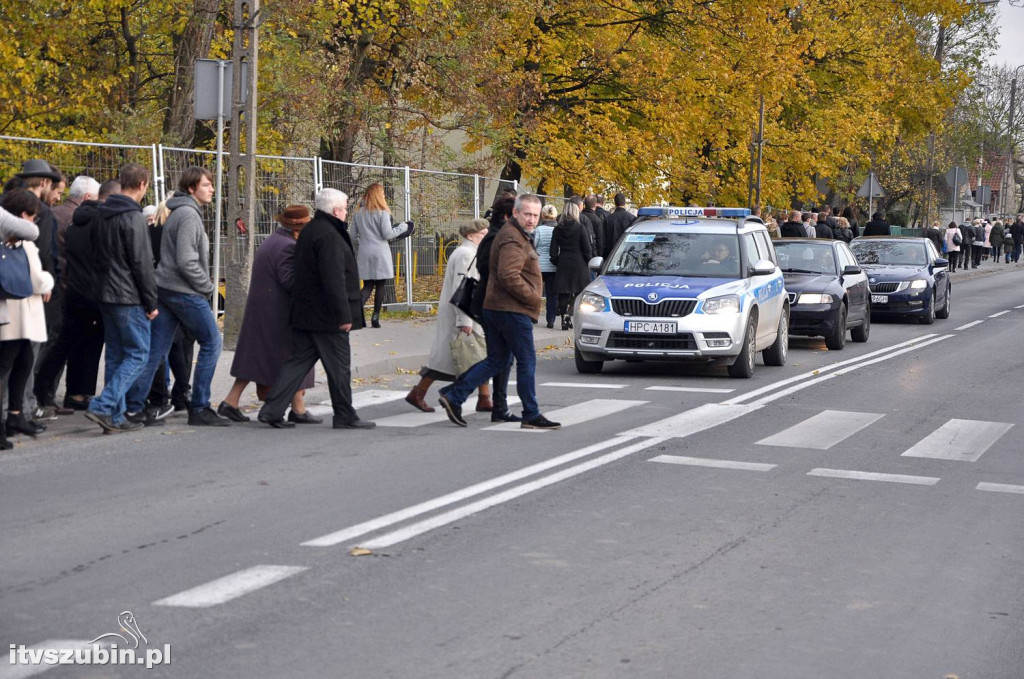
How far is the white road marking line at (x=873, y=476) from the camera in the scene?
9.25 meters

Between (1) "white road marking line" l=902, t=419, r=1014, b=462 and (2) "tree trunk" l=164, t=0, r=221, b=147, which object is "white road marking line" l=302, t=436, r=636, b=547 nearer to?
(1) "white road marking line" l=902, t=419, r=1014, b=462

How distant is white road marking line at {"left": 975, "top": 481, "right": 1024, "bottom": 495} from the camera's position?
9.03 m

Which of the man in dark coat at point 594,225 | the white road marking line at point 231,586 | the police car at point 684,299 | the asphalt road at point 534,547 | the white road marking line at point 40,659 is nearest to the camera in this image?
A: the white road marking line at point 40,659

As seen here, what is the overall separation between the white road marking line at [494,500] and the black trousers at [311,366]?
7.33ft

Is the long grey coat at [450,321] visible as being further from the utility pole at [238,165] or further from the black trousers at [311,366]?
the utility pole at [238,165]

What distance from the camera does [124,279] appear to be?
1033cm

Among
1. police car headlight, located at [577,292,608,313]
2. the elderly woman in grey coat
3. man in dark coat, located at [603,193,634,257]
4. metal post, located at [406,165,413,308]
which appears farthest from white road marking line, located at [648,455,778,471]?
metal post, located at [406,165,413,308]

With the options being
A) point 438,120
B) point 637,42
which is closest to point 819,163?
point 637,42

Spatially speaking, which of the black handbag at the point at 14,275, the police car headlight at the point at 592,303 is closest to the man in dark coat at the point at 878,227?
the police car headlight at the point at 592,303

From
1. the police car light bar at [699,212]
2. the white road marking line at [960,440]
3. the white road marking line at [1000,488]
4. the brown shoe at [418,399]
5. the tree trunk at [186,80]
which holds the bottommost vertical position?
the white road marking line at [1000,488]

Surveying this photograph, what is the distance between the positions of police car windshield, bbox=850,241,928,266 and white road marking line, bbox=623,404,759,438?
13.9 metres

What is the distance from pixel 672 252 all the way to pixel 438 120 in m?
12.0

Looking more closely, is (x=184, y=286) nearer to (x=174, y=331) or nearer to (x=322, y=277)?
(x=174, y=331)

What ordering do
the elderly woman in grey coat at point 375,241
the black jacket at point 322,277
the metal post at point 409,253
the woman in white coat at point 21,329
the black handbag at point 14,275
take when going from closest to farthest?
1. the black handbag at point 14,275
2. the woman in white coat at point 21,329
3. the black jacket at point 322,277
4. the elderly woman in grey coat at point 375,241
5. the metal post at point 409,253
